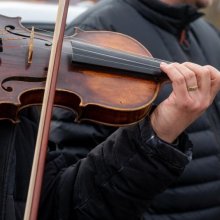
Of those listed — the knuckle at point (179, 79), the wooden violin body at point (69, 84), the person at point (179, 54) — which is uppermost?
the knuckle at point (179, 79)

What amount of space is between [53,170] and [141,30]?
618mm

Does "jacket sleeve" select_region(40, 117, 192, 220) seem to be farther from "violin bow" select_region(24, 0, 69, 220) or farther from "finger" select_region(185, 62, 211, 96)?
"violin bow" select_region(24, 0, 69, 220)

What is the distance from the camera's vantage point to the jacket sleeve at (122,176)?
143 cm

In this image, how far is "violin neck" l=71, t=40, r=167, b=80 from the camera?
54.6 inches

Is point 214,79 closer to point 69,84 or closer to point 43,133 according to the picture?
point 69,84

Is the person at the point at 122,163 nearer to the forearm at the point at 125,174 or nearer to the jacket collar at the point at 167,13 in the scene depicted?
the forearm at the point at 125,174

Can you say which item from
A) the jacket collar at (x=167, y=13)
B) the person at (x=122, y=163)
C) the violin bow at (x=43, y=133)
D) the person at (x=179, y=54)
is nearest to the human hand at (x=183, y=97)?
the person at (x=122, y=163)

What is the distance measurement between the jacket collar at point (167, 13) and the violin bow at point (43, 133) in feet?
2.64

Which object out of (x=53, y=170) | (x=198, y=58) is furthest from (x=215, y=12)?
(x=53, y=170)

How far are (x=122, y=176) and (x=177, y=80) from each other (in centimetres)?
26

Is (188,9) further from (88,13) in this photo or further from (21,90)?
(21,90)

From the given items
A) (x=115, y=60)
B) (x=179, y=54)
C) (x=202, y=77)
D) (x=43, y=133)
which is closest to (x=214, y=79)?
(x=202, y=77)

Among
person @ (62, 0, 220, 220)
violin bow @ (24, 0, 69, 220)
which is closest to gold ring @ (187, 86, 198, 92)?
violin bow @ (24, 0, 69, 220)

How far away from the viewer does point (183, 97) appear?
137 cm
